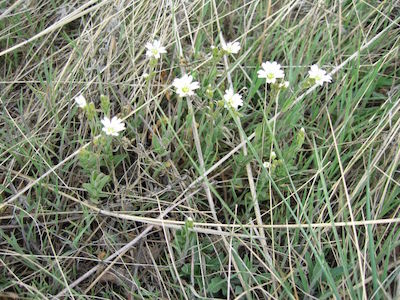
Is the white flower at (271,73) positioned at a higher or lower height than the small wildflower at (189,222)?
higher

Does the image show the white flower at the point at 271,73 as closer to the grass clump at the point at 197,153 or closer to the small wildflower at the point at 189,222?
the grass clump at the point at 197,153

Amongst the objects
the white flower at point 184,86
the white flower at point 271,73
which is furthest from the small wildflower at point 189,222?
the white flower at point 271,73

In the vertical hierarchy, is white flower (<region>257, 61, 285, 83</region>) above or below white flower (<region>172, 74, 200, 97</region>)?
below

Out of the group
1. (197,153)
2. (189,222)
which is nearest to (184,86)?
(197,153)

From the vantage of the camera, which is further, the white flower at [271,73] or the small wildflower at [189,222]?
the white flower at [271,73]

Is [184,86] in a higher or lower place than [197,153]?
higher

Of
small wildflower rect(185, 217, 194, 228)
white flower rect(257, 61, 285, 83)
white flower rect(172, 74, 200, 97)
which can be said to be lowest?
small wildflower rect(185, 217, 194, 228)

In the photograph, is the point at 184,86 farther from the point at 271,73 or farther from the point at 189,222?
the point at 189,222

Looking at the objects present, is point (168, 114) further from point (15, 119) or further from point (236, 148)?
point (15, 119)

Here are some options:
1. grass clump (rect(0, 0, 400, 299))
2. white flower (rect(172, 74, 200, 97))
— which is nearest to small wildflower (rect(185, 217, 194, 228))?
grass clump (rect(0, 0, 400, 299))

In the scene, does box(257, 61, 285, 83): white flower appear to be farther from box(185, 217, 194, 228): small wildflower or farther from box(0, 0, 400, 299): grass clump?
box(185, 217, 194, 228): small wildflower

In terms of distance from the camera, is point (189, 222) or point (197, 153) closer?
point (189, 222)
